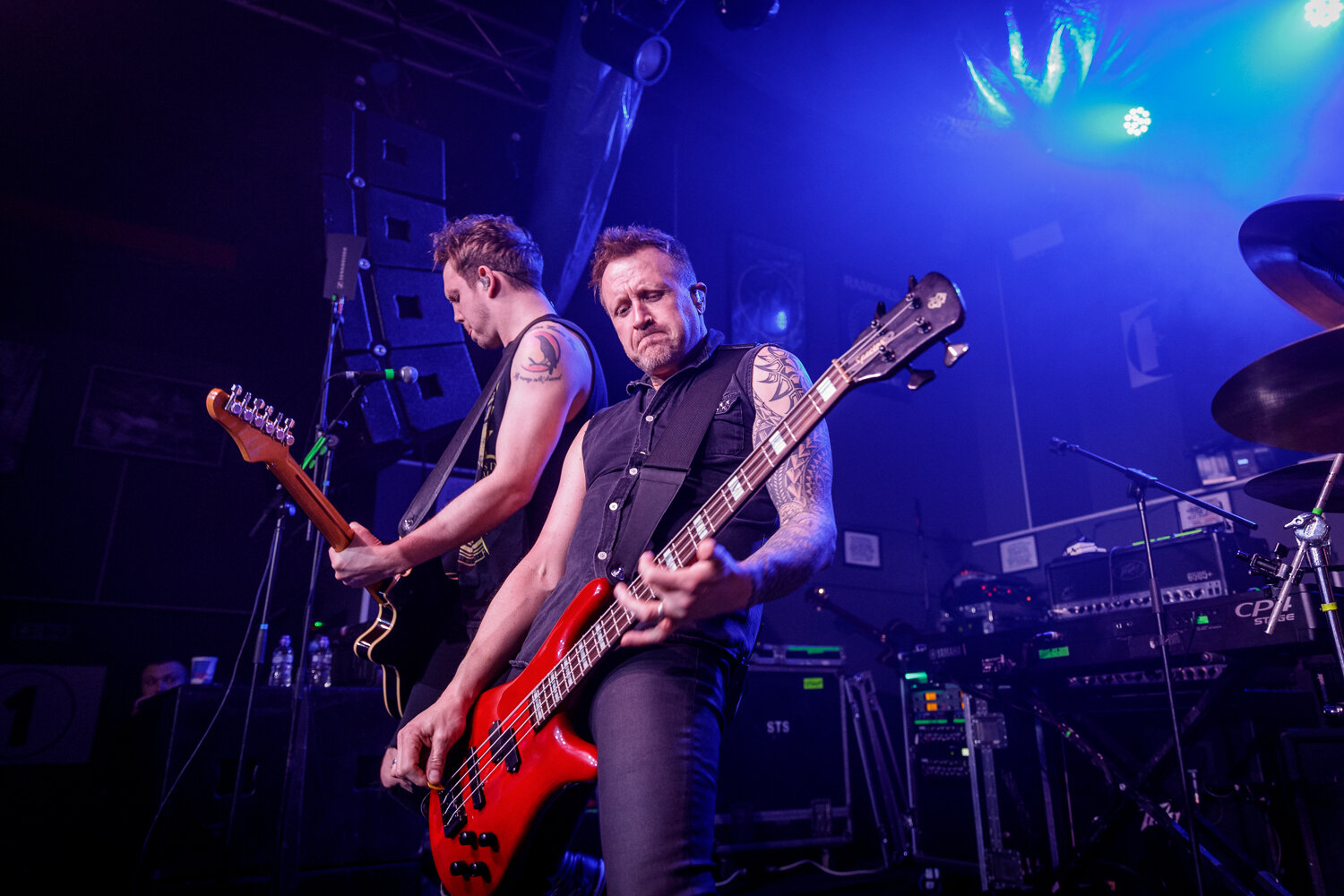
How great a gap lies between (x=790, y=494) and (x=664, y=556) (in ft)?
1.02

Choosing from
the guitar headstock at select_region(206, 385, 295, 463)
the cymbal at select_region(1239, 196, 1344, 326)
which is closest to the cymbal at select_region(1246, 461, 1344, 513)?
the cymbal at select_region(1239, 196, 1344, 326)

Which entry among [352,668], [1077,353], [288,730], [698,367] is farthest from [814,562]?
[1077,353]

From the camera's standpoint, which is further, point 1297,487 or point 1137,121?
point 1137,121

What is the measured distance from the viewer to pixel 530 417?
7.96ft

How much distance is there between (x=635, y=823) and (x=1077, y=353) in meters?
8.18

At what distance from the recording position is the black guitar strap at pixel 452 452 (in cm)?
267

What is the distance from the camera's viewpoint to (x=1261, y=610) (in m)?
3.54

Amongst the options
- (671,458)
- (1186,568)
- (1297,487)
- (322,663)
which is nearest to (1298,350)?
(1297,487)

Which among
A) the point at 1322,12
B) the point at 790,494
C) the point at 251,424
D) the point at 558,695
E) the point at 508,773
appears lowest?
the point at 508,773

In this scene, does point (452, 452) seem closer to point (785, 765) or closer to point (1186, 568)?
point (785, 765)

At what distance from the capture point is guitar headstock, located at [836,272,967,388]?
5.02 feet

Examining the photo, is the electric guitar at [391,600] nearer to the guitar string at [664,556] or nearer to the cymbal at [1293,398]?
the guitar string at [664,556]

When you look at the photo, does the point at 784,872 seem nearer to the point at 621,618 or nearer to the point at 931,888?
the point at 931,888

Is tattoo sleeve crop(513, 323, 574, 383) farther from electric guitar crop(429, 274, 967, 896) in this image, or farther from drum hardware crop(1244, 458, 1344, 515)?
drum hardware crop(1244, 458, 1344, 515)
